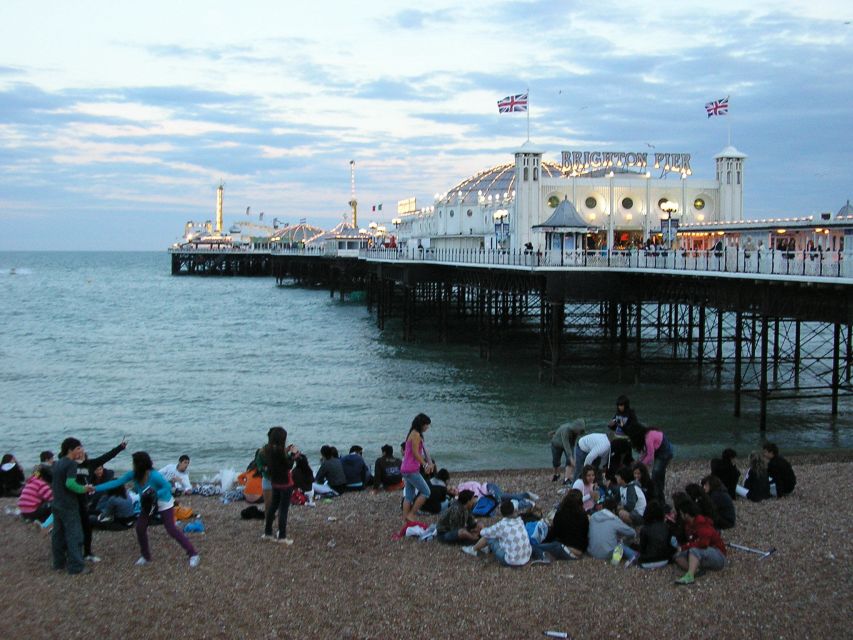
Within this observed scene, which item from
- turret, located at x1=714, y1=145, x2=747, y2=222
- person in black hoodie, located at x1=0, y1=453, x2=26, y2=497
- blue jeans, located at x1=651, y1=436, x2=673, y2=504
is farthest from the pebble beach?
turret, located at x1=714, y1=145, x2=747, y2=222

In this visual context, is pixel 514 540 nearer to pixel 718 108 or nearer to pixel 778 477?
pixel 778 477

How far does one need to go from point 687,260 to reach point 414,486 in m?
16.8

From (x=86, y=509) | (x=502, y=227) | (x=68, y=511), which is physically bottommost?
(x=86, y=509)

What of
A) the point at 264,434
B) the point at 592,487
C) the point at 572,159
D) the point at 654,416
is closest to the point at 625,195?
the point at 572,159

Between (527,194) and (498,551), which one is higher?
(527,194)

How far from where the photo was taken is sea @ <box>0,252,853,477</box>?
2159cm

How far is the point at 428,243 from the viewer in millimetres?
70812

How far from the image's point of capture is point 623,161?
4691 cm


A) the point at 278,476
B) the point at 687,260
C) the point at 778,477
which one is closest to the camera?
the point at 278,476

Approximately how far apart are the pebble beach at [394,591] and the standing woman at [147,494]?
0.18 metres

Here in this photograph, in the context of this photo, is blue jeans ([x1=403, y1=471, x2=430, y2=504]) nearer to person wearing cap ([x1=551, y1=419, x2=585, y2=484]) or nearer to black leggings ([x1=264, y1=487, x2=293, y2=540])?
black leggings ([x1=264, y1=487, x2=293, y2=540])

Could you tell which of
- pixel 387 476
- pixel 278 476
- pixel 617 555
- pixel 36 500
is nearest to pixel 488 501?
pixel 387 476

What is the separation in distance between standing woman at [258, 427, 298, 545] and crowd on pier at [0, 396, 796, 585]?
0.05 feet

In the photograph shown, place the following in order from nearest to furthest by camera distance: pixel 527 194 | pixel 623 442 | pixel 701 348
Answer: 1. pixel 623 442
2. pixel 701 348
3. pixel 527 194
